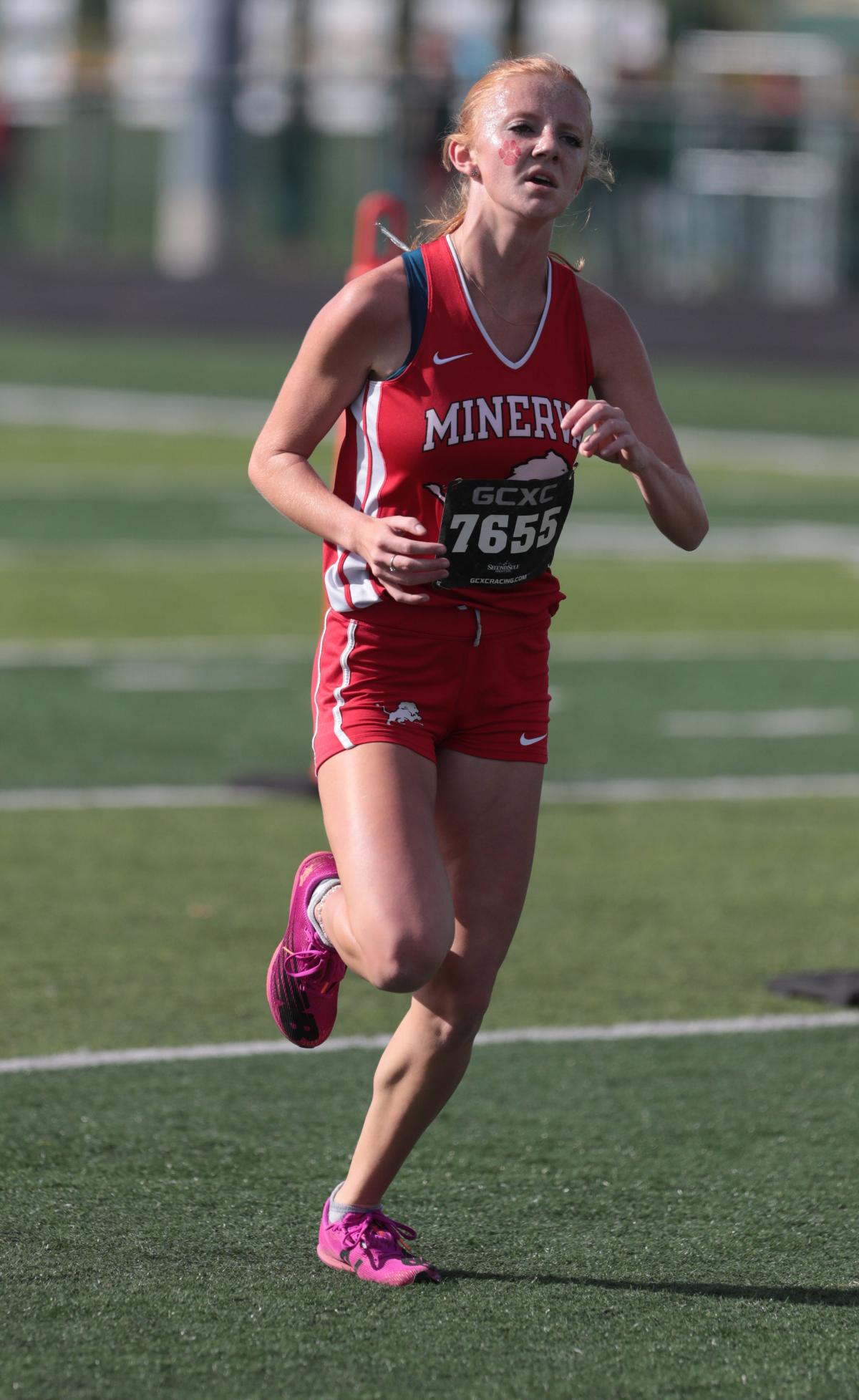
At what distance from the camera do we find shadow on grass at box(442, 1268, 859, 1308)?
441 centimetres

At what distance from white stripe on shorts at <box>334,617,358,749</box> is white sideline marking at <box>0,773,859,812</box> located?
4876 mm

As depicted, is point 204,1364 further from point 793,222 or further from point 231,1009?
point 793,222

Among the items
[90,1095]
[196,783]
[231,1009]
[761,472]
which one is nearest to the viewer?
[90,1095]

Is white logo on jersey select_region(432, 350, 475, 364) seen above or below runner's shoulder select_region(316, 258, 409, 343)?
below

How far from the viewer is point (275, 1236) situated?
469 centimetres

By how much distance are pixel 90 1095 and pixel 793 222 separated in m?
24.3

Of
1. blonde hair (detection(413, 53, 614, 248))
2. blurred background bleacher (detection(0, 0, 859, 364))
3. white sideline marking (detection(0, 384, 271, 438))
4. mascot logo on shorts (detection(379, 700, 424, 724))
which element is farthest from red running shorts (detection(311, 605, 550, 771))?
white sideline marking (detection(0, 384, 271, 438))

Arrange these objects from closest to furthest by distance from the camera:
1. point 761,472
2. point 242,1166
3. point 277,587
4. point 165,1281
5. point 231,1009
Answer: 1. point 165,1281
2. point 242,1166
3. point 231,1009
4. point 277,587
5. point 761,472

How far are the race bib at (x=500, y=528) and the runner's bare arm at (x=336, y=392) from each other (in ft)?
0.26

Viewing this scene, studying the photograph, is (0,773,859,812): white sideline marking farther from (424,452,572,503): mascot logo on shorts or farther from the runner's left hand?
the runner's left hand

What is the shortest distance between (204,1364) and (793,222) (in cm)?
2586

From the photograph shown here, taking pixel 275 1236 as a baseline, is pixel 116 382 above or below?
below

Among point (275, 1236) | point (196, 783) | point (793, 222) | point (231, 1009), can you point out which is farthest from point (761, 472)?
point (275, 1236)

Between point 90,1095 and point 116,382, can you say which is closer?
point 90,1095
